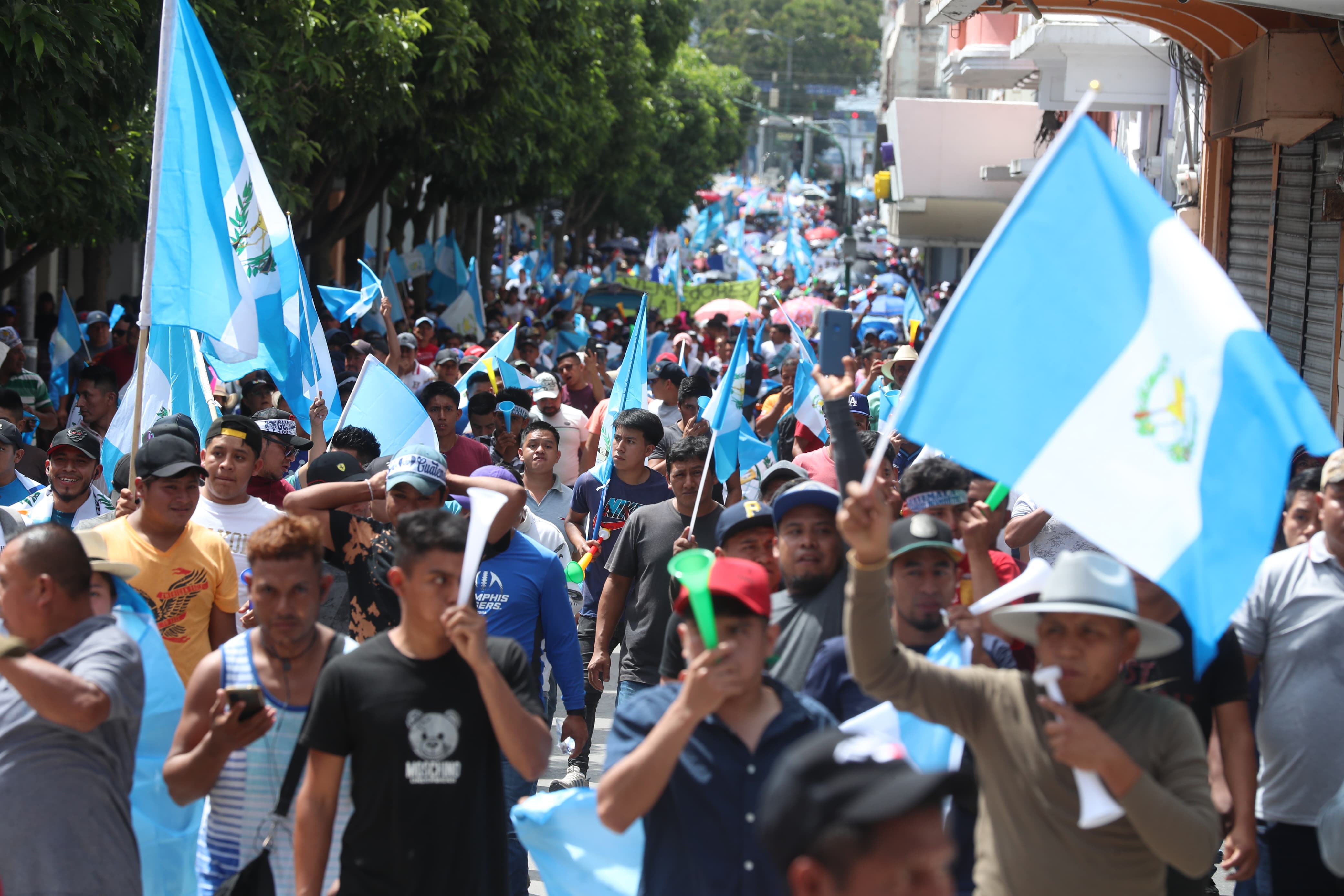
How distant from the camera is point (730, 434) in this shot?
815 centimetres

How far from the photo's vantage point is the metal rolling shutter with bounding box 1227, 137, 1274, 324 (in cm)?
1234

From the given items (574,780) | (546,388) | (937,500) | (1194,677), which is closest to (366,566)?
(574,780)

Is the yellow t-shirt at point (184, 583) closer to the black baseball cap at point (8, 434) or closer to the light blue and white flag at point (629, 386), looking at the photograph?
the black baseball cap at point (8, 434)

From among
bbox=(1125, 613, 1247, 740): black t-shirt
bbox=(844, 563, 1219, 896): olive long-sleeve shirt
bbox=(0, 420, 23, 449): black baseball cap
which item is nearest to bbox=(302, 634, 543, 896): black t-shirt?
bbox=(844, 563, 1219, 896): olive long-sleeve shirt

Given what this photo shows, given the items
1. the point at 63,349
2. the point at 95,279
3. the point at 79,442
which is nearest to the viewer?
the point at 79,442

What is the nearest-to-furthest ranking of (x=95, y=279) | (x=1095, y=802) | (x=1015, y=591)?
(x=1095, y=802) → (x=1015, y=591) → (x=95, y=279)

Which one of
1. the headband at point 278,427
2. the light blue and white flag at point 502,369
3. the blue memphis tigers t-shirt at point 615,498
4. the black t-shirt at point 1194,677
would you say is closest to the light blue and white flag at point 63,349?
the light blue and white flag at point 502,369

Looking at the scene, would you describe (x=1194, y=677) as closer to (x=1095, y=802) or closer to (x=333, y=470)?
(x=1095, y=802)

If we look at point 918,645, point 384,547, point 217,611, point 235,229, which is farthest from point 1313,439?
point 235,229

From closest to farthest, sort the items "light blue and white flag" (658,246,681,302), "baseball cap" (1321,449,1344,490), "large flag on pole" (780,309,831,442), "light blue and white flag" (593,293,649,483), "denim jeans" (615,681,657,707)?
1. "baseball cap" (1321,449,1344,490)
2. "denim jeans" (615,681,657,707)
3. "large flag on pole" (780,309,831,442)
4. "light blue and white flag" (593,293,649,483)
5. "light blue and white flag" (658,246,681,302)

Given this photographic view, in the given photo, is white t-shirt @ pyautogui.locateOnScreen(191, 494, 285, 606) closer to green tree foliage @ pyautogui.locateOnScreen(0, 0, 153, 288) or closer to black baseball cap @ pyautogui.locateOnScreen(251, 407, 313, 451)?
black baseball cap @ pyautogui.locateOnScreen(251, 407, 313, 451)

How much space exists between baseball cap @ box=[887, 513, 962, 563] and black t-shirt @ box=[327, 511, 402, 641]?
5.75 feet

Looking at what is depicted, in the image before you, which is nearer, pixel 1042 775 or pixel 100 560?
pixel 1042 775

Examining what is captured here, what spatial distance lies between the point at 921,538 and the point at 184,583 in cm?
257
